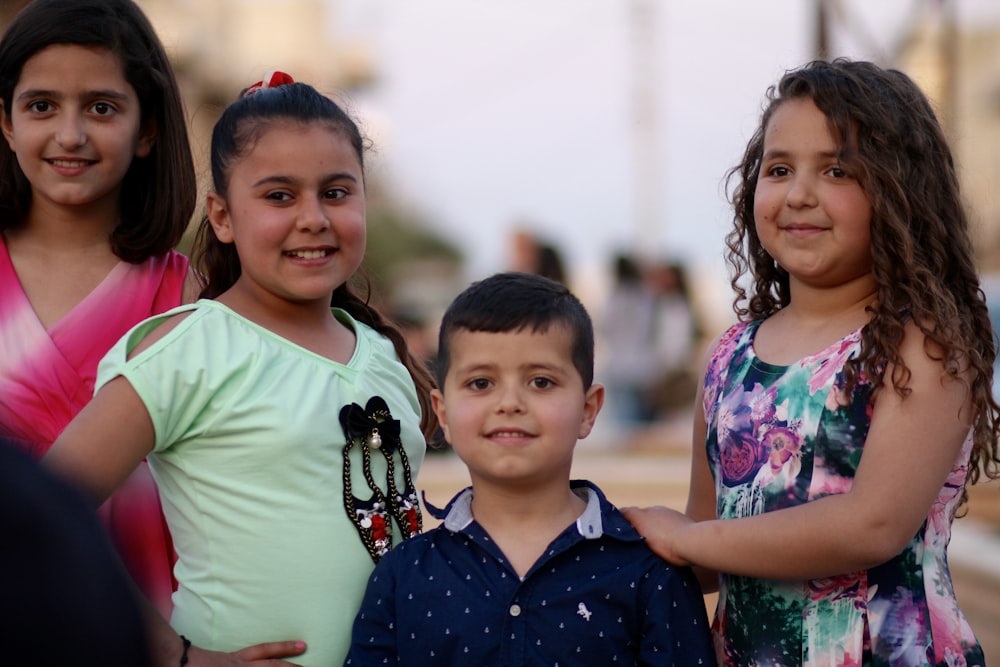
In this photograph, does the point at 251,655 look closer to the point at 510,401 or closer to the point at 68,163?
the point at 510,401

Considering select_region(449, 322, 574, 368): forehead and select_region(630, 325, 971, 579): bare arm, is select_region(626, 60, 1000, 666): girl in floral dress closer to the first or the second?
select_region(630, 325, 971, 579): bare arm

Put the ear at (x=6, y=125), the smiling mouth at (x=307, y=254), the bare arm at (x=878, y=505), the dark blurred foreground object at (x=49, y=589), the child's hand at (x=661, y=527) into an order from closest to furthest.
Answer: the dark blurred foreground object at (x=49, y=589)
the bare arm at (x=878, y=505)
the child's hand at (x=661, y=527)
the smiling mouth at (x=307, y=254)
the ear at (x=6, y=125)

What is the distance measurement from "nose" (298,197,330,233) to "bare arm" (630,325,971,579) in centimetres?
93

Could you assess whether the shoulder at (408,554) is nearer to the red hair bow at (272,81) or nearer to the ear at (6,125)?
the red hair bow at (272,81)

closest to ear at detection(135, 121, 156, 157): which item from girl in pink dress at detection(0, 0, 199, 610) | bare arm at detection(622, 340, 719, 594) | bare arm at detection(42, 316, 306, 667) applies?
girl in pink dress at detection(0, 0, 199, 610)

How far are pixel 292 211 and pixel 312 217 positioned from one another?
48 millimetres

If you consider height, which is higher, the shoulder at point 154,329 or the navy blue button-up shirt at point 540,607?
the shoulder at point 154,329

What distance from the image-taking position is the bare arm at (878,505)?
7.06ft

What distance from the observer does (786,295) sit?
2.71 meters

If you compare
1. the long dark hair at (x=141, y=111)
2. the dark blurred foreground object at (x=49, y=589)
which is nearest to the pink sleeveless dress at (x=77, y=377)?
the long dark hair at (x=141, y=111)

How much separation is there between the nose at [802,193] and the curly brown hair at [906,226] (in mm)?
77

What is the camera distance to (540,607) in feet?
7.30

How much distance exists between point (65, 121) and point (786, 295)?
1554 millimetres

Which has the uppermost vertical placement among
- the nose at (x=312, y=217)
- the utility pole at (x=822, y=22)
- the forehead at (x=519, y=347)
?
the utility pole at (x=822, y=22)
